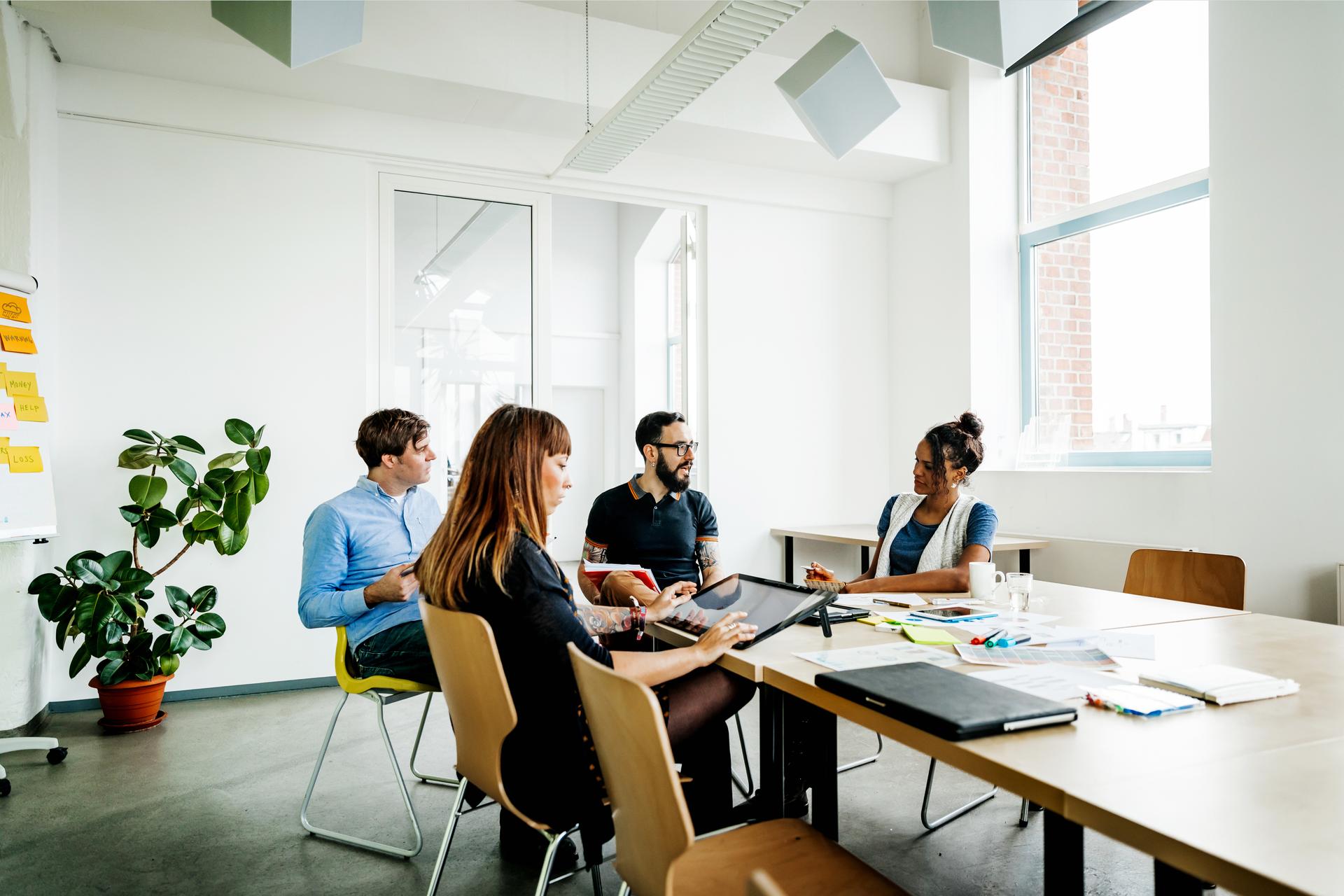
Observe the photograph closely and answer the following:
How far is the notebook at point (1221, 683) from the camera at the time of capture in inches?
53.6

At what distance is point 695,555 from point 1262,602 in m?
2.42

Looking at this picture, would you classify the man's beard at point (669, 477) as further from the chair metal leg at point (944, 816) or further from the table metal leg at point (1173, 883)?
the table metal leg at point (1173, 883)

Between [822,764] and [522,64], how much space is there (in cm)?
367

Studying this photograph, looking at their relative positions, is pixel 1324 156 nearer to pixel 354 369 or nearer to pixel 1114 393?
pixel 1114 393

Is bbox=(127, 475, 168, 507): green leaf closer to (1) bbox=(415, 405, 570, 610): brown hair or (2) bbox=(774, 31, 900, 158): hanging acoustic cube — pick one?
(1) bbox=(415, 405, 570, 610): brown hair

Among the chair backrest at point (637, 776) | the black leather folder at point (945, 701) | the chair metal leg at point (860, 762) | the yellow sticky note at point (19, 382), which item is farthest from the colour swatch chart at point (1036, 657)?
the yellow sticky note at point (19, 382)

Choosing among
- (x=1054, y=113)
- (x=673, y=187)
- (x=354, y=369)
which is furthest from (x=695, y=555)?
Answer: (x=1054, y=113)

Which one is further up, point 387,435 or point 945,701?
point 387,435

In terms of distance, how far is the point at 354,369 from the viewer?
14.2ft

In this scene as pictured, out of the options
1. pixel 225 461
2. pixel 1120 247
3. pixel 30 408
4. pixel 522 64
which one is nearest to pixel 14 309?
pixel 30 408

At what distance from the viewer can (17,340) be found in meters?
3.25

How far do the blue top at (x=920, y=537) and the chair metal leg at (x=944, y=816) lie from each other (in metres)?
0.66

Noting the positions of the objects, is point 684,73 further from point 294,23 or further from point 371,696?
point 371,696

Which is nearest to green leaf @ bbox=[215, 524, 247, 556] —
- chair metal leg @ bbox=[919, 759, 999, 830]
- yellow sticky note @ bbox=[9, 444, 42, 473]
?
yellow sticky note @ bbox=[9, 444, 42, 473]
